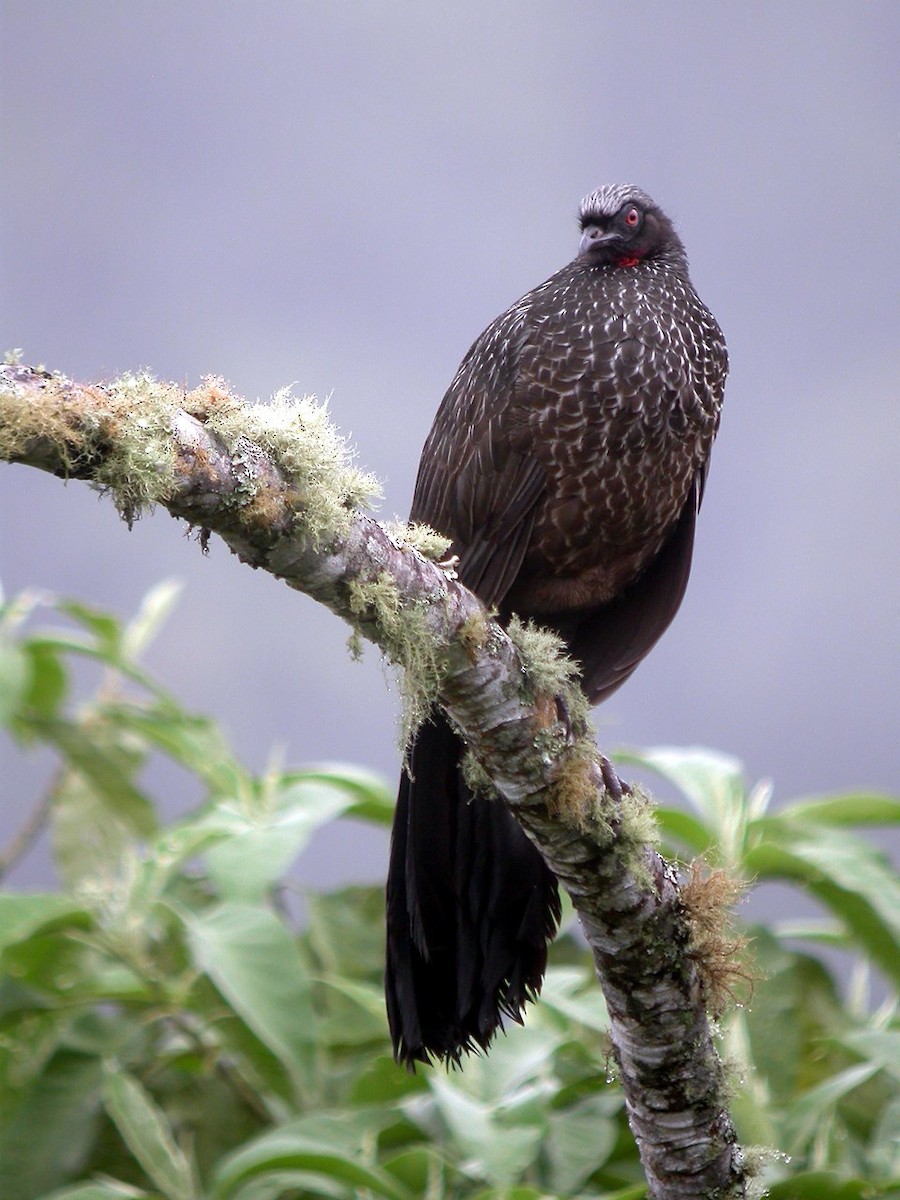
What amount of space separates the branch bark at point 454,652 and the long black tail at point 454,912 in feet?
1.01

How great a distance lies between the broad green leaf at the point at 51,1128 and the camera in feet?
7.30

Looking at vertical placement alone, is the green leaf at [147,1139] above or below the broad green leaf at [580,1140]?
below

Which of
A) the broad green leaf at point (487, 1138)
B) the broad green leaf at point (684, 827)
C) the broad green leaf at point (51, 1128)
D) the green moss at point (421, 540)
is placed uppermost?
the broad green leaf at point (684, 827)

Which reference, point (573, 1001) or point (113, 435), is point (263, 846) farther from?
point (113, 435)

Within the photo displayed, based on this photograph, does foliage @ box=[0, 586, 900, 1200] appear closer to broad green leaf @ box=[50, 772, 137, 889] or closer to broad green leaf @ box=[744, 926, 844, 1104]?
broad green leaf @ box=[744, 926, 844, 1104]

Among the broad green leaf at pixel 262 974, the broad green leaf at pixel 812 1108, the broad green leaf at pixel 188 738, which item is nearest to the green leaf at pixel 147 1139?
the broad green leaf at pixel 262 974

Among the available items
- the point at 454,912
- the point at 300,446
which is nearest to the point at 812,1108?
the point at 454,912

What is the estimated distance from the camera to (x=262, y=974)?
2090 mm

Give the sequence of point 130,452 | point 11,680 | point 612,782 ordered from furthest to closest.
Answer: point 11,680 → point 612,782 → point 130,452

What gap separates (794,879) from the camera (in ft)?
8.54

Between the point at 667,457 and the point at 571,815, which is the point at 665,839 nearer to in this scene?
the point at 667,457

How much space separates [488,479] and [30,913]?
1089 millimetres

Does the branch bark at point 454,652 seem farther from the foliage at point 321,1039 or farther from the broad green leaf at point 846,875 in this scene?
the broad green leaf at point 846,875

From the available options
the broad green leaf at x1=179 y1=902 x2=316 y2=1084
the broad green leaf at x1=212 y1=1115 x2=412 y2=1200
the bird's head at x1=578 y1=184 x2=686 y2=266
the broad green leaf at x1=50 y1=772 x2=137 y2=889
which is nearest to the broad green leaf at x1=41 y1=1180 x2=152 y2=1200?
the broad green leaf at x1=212 y1=1115 x2=412 y2=1200
